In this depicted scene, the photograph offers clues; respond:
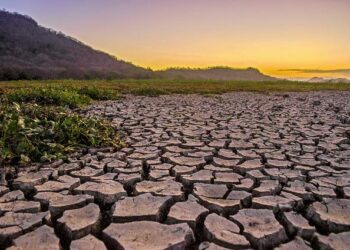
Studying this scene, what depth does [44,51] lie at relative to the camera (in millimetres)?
64250

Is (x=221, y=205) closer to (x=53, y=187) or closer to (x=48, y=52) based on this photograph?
(x=53, y=187)

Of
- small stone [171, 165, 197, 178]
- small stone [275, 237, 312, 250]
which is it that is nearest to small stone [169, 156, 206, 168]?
small stone [171, 165, 197, 178]

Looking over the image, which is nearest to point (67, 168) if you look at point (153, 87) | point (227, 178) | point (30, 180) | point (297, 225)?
point (30, 180)

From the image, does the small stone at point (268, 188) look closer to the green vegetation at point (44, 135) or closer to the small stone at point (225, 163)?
the small stone at point (225, 163)

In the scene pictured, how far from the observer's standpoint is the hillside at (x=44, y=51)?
5709 cm

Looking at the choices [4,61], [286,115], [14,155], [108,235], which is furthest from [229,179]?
[4,61]

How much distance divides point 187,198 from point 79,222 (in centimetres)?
77

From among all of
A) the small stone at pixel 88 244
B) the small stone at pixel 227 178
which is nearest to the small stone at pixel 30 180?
the small stone at pixel 88 244

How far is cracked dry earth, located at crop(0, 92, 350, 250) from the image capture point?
208cm

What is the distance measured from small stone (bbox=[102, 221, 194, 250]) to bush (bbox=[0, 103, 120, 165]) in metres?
1.66

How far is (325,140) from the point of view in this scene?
479 centimetres

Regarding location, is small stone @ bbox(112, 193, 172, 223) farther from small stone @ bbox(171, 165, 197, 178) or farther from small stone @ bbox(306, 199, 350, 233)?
small stone @ bbox(306, 199, 350, 233)

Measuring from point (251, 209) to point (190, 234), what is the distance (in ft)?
1.77

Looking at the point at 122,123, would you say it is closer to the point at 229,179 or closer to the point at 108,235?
the point at 229,179
